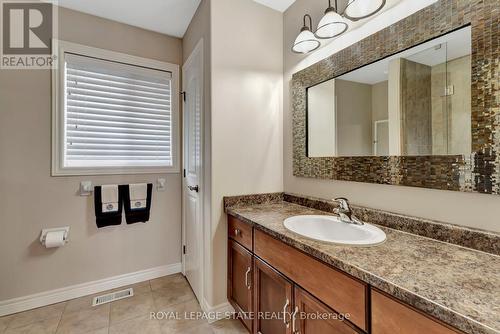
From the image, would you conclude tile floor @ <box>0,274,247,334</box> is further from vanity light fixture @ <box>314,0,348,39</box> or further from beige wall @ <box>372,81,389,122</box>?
vanity light fixture @ <box>314,0,348,39</box>

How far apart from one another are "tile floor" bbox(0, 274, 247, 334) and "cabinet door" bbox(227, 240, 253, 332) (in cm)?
18

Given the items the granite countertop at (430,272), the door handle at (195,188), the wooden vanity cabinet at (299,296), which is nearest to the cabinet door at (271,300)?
the wooden vanity cabinet at (299,296)

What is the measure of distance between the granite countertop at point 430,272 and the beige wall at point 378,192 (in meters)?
0.13

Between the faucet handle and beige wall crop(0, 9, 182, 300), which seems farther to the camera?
beige wall crop(0, 9, 182, 300)

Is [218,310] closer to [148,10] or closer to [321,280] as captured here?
[321,280]

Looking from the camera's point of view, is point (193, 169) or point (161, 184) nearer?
point (193, 169)

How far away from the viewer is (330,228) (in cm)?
136

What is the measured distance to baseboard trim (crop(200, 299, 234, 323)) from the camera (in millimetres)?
1715

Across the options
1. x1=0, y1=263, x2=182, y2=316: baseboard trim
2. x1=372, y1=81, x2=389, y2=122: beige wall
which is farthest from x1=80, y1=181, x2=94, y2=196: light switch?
x1=372, y1=81, x2=389, y2=122: beige wall

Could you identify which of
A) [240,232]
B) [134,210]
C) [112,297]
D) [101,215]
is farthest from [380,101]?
[112,297]

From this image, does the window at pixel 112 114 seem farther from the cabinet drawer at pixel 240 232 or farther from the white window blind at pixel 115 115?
the cabinet drawer at pixel 240 232

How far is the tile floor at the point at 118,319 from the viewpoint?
1627 mm

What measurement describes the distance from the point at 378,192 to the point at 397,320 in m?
0.74

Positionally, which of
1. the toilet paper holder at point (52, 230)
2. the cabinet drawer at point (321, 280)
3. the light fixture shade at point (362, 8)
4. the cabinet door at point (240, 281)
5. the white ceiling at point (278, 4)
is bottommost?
the cabinet door at point (240, 281)
